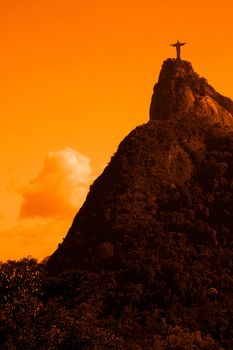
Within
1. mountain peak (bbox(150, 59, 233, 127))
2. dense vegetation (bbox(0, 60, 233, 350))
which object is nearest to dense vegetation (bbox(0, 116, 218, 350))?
dense vegetation (bbox(0, 60, 233, 350))

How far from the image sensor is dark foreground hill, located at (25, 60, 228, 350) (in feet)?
Result: 407

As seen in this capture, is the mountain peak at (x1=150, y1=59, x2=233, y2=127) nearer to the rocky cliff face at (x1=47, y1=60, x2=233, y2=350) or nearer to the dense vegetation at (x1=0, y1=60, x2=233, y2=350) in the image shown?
the rocky cliff face at (x1=47, y1=60, x2=233, y2=350)

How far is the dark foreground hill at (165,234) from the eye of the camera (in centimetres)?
12412

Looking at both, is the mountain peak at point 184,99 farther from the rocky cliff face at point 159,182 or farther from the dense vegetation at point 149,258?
the dense vegetation at point 149,258

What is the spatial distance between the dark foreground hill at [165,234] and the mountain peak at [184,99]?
30 cm

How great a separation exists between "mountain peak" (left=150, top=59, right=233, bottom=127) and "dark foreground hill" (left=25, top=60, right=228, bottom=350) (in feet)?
0.97

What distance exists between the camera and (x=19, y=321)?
73.9 meters

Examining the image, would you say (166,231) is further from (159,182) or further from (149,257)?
(159,182)

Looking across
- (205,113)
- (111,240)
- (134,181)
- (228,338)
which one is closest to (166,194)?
(134,181)

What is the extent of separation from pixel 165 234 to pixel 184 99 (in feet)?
165

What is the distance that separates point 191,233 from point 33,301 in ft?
266

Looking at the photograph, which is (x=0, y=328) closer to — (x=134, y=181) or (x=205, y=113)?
(x=134, y=181)

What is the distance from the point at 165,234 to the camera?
154 meters

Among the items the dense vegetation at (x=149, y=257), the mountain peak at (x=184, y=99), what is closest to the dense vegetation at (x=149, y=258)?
the dense vegetation at (x=149, y=257)
